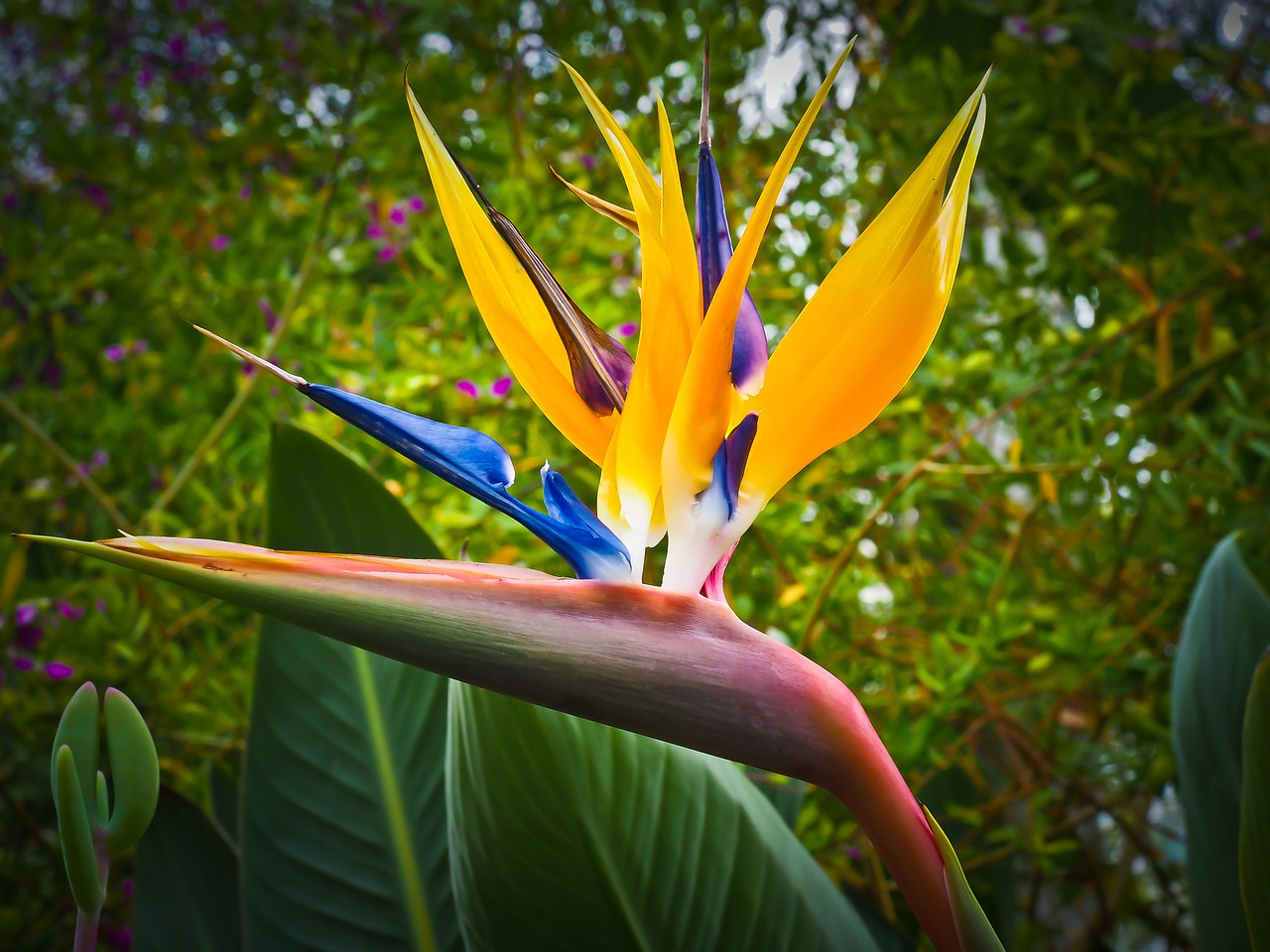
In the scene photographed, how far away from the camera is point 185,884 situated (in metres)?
0.58

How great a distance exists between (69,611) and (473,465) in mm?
625

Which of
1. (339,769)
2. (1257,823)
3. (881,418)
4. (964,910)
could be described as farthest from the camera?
(881,418)

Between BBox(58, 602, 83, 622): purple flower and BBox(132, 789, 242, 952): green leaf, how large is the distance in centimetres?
24

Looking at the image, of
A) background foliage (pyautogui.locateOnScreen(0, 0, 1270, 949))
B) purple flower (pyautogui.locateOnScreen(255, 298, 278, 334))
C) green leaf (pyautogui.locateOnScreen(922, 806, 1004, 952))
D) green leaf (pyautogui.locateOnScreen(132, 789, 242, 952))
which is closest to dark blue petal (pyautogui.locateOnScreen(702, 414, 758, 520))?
green leaf (pyautogui.locateOnScreen(922, 806, 1004, 952))

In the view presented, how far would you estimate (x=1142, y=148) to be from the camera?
2.50 feet

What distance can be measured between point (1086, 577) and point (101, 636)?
2.57ft

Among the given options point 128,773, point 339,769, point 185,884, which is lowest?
point 185,884

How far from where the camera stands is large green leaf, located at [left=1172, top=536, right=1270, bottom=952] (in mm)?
516

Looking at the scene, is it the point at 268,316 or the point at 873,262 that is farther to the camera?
the point at 268,316

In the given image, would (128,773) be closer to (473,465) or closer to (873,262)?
(473,465)

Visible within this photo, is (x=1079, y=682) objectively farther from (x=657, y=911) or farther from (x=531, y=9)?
(x=531, y=9)

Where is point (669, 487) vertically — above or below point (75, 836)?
above

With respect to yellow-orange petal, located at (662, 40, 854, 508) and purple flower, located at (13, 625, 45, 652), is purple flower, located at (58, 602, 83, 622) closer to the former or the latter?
purple flower, located at (13, 625, 45, 652)

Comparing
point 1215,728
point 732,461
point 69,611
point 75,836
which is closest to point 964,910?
point 732,461
